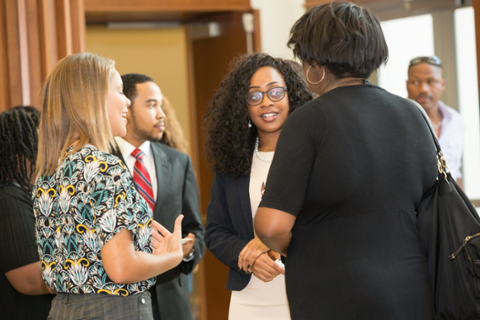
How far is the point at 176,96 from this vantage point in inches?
279

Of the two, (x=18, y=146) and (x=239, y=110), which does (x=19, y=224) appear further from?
(x=239, y=110)

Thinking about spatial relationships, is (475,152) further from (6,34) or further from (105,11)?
(6,34)

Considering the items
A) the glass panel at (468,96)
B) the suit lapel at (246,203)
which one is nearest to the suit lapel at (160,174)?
the suit lapel at (246,203)

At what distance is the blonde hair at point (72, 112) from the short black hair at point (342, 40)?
2.20 feet

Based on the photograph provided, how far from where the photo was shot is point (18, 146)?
2.30m

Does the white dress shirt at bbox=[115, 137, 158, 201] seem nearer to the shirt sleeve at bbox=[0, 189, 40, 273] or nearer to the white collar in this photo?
the white collar

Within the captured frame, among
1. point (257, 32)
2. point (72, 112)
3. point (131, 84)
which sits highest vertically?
point (257, 32)

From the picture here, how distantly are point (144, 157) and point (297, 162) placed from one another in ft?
5.52

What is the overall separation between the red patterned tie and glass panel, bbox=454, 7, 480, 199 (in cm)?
264

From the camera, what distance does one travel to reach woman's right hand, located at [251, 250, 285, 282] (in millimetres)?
1951

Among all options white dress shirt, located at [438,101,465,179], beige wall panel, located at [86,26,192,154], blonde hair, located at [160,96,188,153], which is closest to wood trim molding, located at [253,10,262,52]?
blonde hair, located at [160,96,188,153]

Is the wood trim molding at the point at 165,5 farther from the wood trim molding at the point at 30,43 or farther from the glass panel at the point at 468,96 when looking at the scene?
the glass panel at the point at 468,96

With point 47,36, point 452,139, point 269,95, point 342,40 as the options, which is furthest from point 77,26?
point 452,139

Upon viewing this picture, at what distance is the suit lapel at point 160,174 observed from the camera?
2.77m
